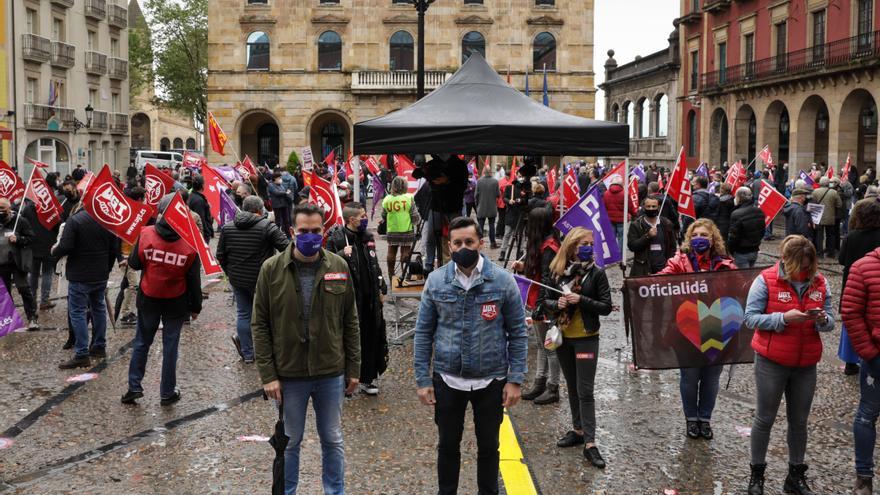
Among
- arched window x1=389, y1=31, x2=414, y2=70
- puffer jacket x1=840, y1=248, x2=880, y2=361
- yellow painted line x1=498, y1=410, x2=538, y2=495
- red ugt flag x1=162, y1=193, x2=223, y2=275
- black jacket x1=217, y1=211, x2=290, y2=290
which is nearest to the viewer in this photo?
puffer jacket x1=840, y1=248, x2=880, y2=361

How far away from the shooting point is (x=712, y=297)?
6.71 metres

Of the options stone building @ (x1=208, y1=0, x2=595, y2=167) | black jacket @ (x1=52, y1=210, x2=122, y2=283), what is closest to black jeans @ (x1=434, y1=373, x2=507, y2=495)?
black jacket @ (x1=52, y1=210, x2=122, y2=283)

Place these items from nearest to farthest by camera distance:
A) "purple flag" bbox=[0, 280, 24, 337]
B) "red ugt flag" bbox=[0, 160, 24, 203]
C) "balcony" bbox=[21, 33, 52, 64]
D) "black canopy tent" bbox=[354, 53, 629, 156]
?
1. "purple flag" bbox=[0, 280, 24, 337]
2. "black canopy tent" bbox=[354, 53, 629, 156]
3. "red ugt flag" bbox=[0, 160, 24, 203]
4. "balcony" bbox=[21, 33, 52, 64]

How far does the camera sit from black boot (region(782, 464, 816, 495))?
5.62m

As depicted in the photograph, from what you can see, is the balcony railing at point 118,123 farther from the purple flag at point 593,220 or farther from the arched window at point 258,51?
the purple flag at point 593,220

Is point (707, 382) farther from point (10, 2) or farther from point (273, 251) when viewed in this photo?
point (10, 2)

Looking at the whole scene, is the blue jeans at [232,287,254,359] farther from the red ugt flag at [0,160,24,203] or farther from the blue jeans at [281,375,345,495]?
the red ugt flag at [0,160,24,203]

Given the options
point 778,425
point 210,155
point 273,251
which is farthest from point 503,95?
point 210,155

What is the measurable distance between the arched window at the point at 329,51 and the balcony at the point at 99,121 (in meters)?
12.1

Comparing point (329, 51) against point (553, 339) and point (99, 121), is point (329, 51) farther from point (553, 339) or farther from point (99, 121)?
point (553, 339)

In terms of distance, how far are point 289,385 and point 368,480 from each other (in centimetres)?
105

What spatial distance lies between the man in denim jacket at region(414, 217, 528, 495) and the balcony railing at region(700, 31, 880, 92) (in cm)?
2973

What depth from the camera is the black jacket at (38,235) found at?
38.6 ft

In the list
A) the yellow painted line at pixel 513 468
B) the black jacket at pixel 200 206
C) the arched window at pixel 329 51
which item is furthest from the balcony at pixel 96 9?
the yellow painted line at pixel 513 468
